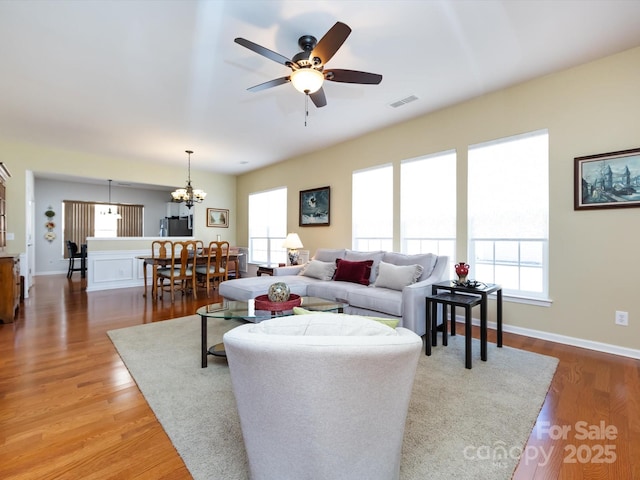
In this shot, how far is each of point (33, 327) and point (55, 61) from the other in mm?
2903

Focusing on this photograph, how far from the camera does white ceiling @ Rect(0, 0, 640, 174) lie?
7.35ft

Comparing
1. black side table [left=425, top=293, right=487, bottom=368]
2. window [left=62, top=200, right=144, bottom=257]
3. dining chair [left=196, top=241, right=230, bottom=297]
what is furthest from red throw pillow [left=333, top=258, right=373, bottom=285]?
window [left=62, top=200, right=144, bottom=257]

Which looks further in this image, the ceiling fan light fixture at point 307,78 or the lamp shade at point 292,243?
the lamp shade at point 292,243

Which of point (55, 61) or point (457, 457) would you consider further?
point (55, 61)

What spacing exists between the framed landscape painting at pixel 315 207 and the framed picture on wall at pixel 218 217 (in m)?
2.67

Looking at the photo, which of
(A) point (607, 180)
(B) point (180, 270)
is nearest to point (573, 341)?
(A) point (607, 180)

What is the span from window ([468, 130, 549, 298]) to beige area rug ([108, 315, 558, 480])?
3.09 ft

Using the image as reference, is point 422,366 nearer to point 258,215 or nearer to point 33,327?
point 33,327

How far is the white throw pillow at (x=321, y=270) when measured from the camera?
4355mm

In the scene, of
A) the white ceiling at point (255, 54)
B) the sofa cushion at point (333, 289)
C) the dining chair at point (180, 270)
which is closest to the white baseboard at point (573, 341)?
the sofa cushion at point (333, 289)

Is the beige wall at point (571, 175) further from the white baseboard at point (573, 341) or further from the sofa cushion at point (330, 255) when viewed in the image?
the sofa cushion at point (330, 255)

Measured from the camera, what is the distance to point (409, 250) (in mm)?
4410

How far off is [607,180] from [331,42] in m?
2.81

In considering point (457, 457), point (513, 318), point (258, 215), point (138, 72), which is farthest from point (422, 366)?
point (258, 215)
